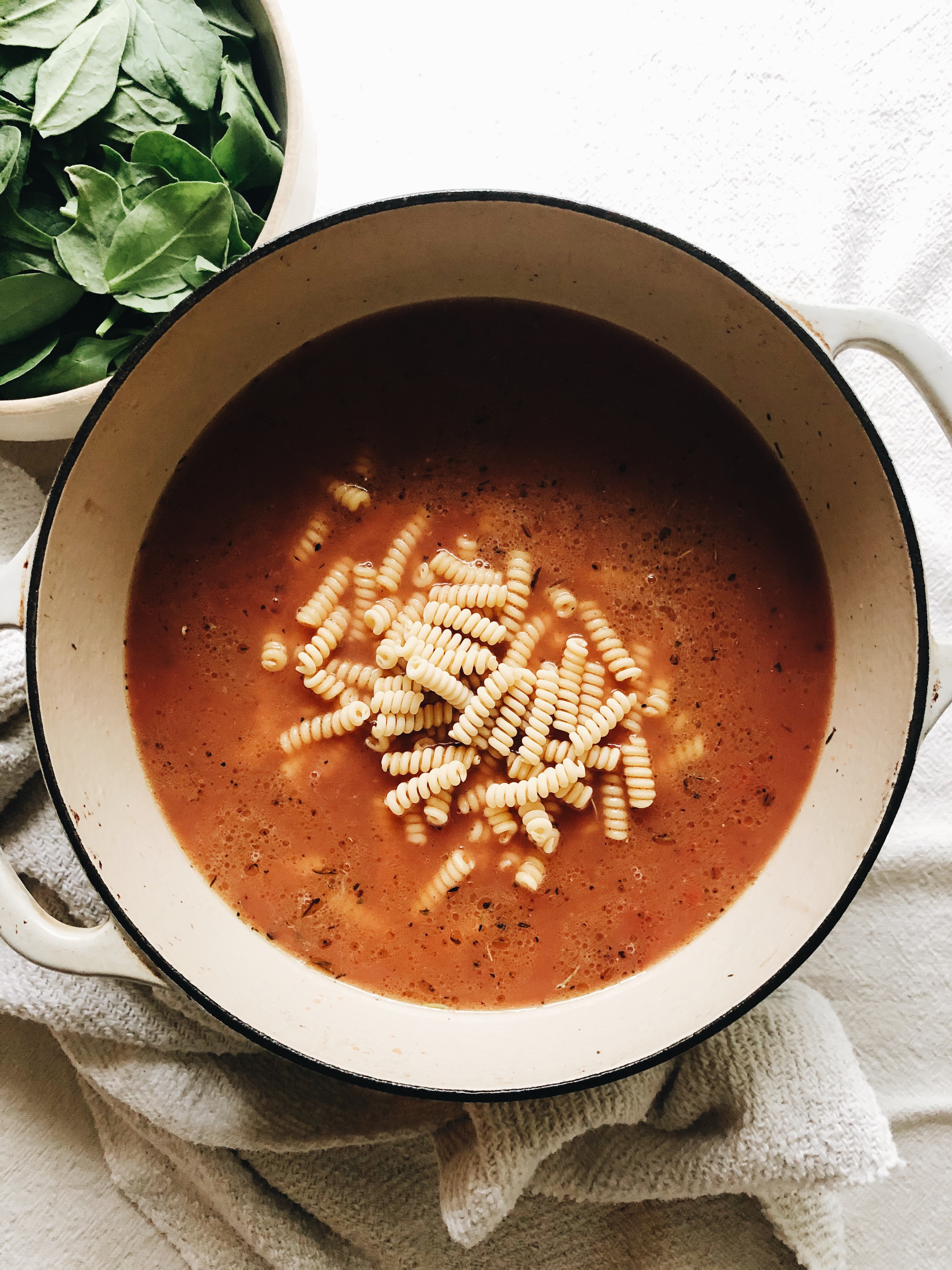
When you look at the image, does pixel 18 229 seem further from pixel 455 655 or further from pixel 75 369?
pixel 455 655

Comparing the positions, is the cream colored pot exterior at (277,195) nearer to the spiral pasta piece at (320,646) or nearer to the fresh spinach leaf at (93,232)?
the fresh spinach leaf at (93,232)

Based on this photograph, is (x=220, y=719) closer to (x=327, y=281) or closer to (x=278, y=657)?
(x=278, y=657)

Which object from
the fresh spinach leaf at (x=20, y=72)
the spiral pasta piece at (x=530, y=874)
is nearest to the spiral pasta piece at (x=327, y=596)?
the spiral pasta piece at (x=530, y=874)

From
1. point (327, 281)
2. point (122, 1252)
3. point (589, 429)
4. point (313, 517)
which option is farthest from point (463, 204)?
point (122, 1252)

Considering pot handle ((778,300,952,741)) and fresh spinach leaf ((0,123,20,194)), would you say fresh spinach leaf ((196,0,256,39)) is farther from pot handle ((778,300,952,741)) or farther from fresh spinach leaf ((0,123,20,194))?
pot handle ((778,300,952,741))

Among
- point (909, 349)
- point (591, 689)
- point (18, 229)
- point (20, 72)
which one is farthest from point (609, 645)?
point (20, 72)

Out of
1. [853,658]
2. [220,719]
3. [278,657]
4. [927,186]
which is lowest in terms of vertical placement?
[220,719]
